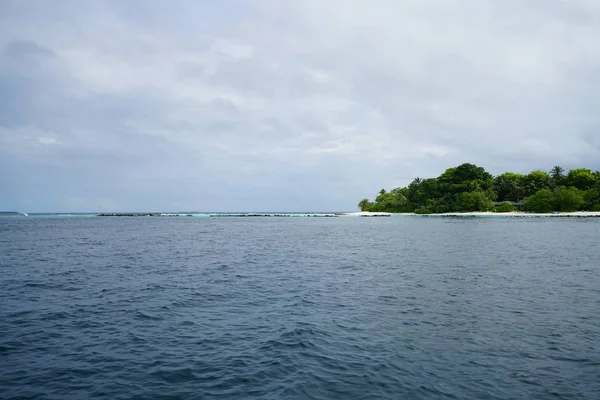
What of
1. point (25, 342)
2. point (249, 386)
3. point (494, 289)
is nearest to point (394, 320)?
point (249, 386)

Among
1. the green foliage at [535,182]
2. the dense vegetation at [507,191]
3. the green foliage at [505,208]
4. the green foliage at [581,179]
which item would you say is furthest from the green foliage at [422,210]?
the green foliage at [581,179]

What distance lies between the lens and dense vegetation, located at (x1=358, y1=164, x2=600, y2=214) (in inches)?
5763

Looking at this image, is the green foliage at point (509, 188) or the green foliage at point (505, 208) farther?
the green foliage at point (509, 188)

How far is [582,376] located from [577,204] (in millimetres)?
164672

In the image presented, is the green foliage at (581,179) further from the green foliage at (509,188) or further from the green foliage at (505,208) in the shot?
the green foliage at (505,208)

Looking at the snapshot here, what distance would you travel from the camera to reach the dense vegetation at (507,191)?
146m

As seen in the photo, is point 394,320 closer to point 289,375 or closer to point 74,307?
point 289,375

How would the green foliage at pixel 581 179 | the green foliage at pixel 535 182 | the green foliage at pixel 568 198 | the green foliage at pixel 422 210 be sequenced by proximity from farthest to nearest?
the green foliage at pixel 422 210 → the green foliage at pixel 535 182 → the green foliage at pixel 581 179 → the green foliage at pixel 568 198

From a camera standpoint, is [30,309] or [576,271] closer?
[30,309]

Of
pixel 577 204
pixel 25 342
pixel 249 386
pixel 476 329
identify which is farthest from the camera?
pixel 577 204

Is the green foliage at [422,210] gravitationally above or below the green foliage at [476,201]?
below

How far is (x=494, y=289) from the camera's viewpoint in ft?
76.0

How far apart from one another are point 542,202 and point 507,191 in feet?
79.2

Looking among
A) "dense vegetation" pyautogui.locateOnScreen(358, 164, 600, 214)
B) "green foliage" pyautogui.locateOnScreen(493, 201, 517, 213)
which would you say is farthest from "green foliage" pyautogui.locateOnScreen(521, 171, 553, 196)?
"green foliage" pyautogui.locateOnScreen(493, 201, 517, 213)
